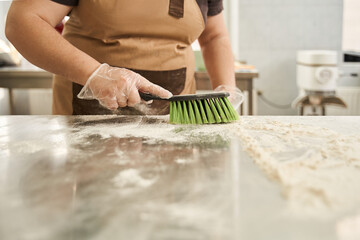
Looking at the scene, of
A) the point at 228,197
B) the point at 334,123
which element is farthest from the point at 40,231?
the point at 334,123

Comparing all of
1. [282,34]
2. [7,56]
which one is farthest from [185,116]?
[282,34]

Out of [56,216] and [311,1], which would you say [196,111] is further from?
[311,1]

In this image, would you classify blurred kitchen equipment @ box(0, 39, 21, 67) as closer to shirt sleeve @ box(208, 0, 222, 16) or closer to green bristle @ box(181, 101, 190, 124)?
shirt sleeve @ box(208, 0, 222, 16)

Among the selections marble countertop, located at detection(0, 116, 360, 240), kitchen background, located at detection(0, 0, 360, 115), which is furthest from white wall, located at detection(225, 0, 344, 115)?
marble countertop, located at detection(0, 116, 360, 240)

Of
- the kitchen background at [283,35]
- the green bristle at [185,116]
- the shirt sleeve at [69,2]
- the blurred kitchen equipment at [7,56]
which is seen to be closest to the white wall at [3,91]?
the kitchen background at [283,35]

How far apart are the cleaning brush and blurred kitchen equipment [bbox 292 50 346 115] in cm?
165

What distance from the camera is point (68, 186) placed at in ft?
1.43

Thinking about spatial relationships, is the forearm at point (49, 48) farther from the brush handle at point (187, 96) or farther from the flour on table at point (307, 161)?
the flour on table at point (307, 161)

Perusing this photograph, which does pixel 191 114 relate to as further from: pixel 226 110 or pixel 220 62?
pixel 220 62

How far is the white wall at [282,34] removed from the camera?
265 centimetres

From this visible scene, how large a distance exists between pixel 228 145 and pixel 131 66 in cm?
47

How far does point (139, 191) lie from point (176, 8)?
69 cm

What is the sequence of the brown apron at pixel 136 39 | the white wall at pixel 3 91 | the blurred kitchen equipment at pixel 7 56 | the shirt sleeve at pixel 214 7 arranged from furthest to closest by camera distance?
the white wall at pixel 3 91
the blurred kitchen equipment at pixel 7 56
the shirt sleeve at pixel 214 7
the brown apron at pixel 136 39

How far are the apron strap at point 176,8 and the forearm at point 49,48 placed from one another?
28 centimetres
